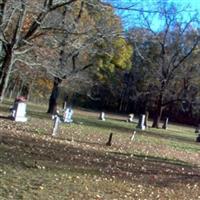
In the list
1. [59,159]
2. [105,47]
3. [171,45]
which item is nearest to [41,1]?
[59,159]

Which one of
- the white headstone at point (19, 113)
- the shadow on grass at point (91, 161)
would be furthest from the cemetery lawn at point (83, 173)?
the white headstone at point (19, 113)

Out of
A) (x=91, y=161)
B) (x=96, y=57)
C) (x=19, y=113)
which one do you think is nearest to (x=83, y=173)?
(x=91, y=161)

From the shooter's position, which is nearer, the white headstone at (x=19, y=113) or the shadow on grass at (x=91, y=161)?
the shadow on grass at (x=91, y=161)

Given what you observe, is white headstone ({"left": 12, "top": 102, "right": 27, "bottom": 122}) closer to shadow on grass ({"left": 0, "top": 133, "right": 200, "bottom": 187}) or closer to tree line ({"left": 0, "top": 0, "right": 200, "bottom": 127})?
tree line ({"left": 0, "top": 0, "right": 200, "bottom": 127})

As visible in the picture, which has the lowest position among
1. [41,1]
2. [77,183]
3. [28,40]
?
[77,183]

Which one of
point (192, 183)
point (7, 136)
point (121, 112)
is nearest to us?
point (192, 183)

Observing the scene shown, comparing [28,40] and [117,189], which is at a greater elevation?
[28,40]

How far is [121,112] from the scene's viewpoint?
301 ft

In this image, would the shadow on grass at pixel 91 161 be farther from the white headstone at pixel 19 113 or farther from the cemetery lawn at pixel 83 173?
the white headstone at pixel 19 113

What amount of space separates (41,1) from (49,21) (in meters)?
0.97

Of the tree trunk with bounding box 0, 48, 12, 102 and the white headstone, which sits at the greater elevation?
the tree trunk with bounding box 0, 48, 12, 102

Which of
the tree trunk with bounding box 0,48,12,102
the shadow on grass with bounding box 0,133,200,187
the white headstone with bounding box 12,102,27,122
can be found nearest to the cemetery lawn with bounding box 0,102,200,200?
the shadow on grass with bounding box 0,133,200,187

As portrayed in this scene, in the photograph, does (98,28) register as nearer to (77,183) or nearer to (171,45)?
(77,183)

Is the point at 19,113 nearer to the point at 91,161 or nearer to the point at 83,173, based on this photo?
the point at 91,161
